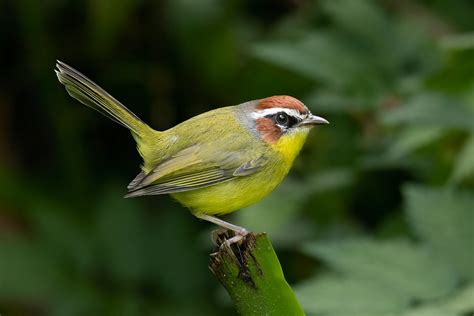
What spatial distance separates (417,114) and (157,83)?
265cm

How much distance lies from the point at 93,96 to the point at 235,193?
26.3 inches

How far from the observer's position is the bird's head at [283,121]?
133 inches

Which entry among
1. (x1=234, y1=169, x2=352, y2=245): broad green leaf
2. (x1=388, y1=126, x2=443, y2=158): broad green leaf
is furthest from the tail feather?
(x1=388, y1=126, x2=443, y2=158): broad green leaf

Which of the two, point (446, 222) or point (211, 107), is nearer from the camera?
point (446, 222)

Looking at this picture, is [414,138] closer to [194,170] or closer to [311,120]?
[311,120]

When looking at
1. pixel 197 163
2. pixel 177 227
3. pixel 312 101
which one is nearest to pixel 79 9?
pixel 177 227

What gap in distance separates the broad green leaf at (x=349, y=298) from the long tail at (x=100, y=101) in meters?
0.83

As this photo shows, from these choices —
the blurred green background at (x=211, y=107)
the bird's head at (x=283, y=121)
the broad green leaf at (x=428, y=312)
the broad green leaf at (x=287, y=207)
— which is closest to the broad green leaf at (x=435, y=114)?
the blurred green background at (x=211, y=107)

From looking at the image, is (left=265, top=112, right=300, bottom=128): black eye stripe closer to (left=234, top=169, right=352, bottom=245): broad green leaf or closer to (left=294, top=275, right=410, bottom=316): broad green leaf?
(left=294, top=275, right=410, bottom=316): broad green leaf

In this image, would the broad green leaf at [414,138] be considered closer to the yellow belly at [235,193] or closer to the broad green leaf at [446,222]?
the broad green leaf at [446,222]

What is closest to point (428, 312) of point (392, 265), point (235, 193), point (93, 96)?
point (392, 265)

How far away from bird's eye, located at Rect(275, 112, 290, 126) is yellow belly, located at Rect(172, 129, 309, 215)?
138 mm

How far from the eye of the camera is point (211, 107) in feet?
19.6

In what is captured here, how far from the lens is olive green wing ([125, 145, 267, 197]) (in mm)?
3254
